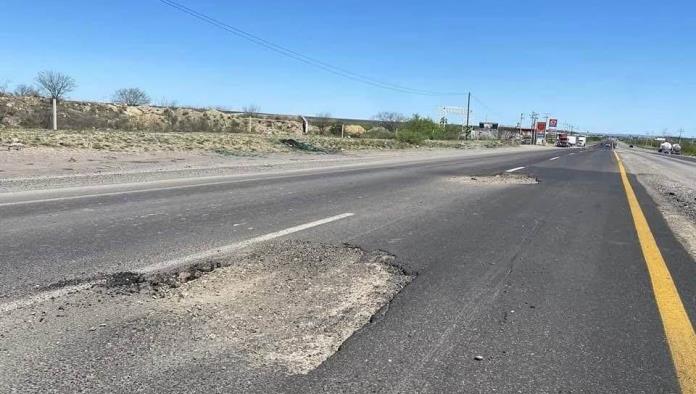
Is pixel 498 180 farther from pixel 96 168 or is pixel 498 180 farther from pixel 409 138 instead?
pixel 409 138

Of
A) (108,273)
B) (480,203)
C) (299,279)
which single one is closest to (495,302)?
(299,279)

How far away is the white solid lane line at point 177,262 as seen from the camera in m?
4.55

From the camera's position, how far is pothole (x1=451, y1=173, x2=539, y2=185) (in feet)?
57.2

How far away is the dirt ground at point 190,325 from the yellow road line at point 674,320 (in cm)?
214

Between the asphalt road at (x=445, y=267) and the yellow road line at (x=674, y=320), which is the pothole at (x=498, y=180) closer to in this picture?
the asphalt road at (x=445, y=267)

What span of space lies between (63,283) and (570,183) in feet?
55.2

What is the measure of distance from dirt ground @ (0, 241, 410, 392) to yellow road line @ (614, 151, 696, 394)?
214 cm

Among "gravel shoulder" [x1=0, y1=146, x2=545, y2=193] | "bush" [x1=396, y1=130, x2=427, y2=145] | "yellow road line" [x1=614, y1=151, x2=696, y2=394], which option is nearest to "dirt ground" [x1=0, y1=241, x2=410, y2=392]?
"yellow road line" [x1=614, y1=151, x2=696, y2=394]

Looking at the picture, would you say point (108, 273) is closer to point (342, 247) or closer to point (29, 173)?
point (342, 247)

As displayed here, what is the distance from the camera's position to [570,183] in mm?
18828

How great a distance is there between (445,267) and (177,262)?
2.79 meters

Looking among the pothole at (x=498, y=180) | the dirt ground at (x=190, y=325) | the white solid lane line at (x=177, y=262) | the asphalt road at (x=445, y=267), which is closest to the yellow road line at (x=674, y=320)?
the asphalt road at (x=445, y=267)

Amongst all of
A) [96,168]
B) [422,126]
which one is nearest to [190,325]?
[96,168]

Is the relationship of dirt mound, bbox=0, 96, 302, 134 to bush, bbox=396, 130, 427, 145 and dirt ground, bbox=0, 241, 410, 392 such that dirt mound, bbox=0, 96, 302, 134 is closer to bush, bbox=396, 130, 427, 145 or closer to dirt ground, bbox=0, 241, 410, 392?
bush, bbox=396, 130, 427, 145
